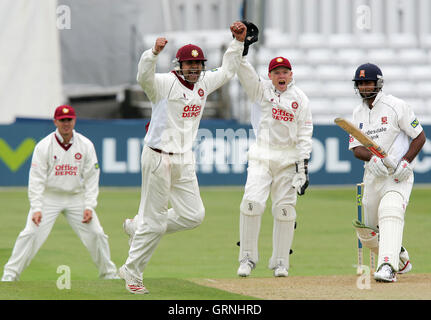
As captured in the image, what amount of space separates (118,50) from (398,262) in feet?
56.9

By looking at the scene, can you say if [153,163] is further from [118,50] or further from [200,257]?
[118,50]

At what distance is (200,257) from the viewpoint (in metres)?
11.6

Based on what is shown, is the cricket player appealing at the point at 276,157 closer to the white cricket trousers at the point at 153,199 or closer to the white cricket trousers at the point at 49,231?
the white cricket trousers at the point at 153,199

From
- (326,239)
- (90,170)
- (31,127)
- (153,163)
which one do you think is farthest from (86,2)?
(153,163)

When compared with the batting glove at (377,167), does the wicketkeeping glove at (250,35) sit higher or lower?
higher

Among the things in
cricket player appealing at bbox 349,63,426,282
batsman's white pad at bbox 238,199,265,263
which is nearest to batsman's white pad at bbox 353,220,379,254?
cricket player appealing at bbox 349,63,426,282

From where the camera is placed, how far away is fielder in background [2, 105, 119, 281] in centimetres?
954

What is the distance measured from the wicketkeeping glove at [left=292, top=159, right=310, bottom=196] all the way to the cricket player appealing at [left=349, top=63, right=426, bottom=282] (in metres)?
0.54

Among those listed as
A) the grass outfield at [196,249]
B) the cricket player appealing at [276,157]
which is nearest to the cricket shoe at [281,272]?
the cricket player appealing at [276,157]

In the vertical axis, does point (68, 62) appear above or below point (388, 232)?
above

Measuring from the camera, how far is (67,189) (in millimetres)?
9742

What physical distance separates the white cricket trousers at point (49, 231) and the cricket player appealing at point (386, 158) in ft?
8.94

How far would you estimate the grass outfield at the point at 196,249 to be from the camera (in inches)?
324

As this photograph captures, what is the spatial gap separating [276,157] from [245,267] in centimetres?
115
